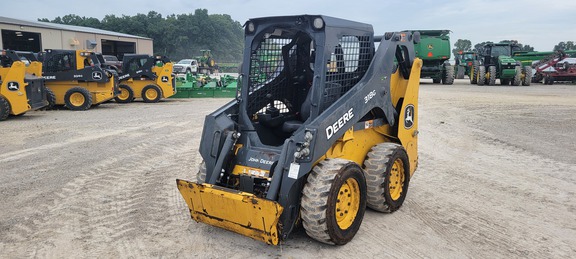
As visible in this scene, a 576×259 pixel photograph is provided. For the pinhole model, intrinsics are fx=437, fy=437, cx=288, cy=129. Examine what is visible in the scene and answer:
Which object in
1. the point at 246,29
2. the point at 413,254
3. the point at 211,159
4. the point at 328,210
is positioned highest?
the point at 246,29

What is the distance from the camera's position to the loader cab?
4.16 metres

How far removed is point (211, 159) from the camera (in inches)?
170

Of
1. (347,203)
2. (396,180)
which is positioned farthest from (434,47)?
(347,203)

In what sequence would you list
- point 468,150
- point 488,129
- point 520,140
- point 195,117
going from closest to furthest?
1. point 468,150
2. point 520,140
3. point 488,129
4. point 195,117

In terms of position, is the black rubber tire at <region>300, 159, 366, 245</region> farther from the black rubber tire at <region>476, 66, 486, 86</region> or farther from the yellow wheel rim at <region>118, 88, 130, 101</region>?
the black rubber tire at <region>476, 66, 486, 86</region>

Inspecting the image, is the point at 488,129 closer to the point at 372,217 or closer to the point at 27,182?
the point at 372,217

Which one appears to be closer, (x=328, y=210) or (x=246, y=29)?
(x=328, y=210)

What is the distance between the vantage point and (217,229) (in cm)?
438

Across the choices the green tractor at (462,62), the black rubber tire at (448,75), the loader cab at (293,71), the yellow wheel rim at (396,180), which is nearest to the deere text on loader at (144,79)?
the loader cab at (293,71)

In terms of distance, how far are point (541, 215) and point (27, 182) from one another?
6.50 metres

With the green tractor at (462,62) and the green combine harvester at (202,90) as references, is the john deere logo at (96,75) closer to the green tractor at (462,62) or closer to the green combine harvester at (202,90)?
the green combine harvester at (202,90)

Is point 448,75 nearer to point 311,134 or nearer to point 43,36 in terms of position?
point 311,134

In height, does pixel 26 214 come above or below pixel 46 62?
below

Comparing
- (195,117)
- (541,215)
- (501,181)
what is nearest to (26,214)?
(541,215)
